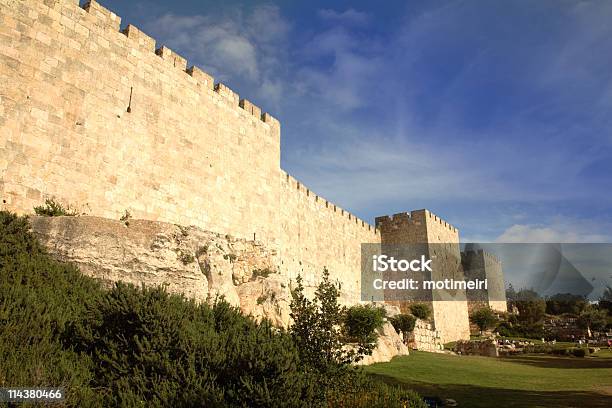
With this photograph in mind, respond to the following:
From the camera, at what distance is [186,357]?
5.81 meters

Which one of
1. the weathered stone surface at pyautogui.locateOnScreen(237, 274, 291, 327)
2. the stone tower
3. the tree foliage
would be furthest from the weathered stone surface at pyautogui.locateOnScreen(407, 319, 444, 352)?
the tree foliage

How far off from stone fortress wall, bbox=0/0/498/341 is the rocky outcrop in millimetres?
1279

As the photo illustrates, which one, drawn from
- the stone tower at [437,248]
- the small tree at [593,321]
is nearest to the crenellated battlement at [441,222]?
the stone tower at [437,248]

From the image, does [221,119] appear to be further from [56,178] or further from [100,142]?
[56,178]

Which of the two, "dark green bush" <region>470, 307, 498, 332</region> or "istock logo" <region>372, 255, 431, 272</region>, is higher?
"istock logo" <region>372, 255, 431, 272</region>

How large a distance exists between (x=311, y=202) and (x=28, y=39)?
596 inches

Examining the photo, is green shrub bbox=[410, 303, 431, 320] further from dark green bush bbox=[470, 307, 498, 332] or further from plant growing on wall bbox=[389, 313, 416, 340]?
dark green bush bbox=[470, 307, 498, 332]

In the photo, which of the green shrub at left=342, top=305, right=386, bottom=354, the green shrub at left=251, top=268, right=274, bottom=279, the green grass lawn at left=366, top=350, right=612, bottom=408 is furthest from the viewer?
the green shrub at left=342, top=305, right=386, bottom=354

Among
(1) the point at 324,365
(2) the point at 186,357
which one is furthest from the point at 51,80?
(1) the point at 324,365

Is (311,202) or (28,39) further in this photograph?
(311,202)

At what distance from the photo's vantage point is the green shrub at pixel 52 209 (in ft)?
29.8

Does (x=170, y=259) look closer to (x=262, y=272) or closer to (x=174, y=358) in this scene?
(x=262, y=272)

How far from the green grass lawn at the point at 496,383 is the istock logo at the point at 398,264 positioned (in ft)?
36.8

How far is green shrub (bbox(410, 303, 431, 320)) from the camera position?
27.0 meters
